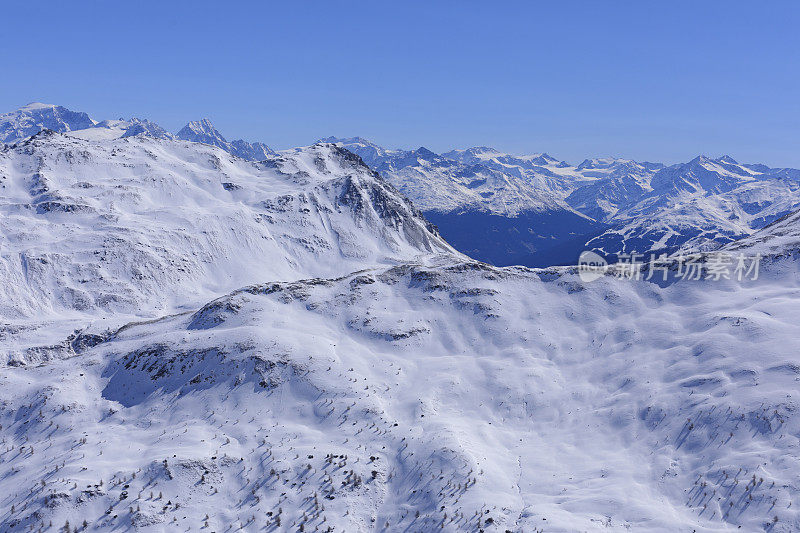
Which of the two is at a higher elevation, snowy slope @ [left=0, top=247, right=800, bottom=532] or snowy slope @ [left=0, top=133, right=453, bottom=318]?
snowy slope @ [left=0, top=133, right=453, bottom=318]

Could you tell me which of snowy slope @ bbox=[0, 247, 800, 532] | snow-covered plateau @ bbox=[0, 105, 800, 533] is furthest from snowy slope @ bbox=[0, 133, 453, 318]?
snowy slope @ bbox=[0, 247, 800, 532]

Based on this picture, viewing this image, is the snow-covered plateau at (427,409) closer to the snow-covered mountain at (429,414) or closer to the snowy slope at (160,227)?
the snow-covered mountain at (429,414)

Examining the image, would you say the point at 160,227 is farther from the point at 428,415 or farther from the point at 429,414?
the point at 428,415

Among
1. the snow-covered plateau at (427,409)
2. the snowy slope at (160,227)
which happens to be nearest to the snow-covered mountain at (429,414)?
the snow-covered plateau at (427,409)

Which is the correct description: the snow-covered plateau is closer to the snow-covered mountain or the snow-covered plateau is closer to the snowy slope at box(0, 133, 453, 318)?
the snow-covered mountain

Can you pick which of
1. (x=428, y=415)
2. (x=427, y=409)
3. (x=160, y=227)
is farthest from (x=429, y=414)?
(x=160, y=227)

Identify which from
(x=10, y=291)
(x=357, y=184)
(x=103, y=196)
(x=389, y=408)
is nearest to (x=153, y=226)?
(x=103, y=196)
